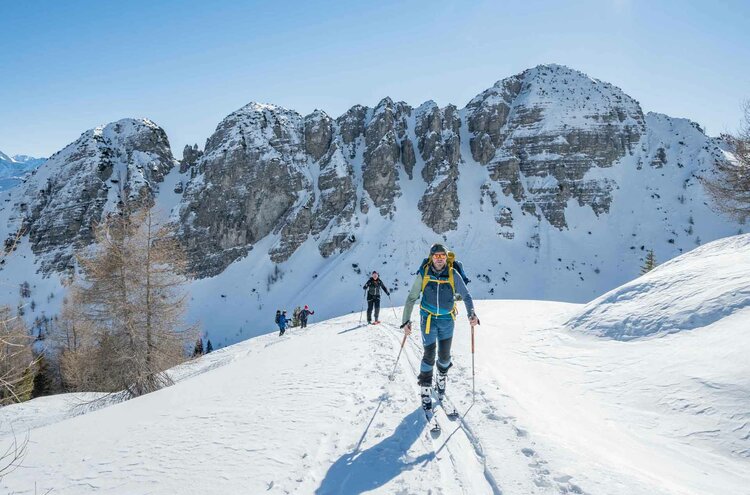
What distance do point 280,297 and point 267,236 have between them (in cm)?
2045

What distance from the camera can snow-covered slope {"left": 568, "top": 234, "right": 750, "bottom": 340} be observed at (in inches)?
298

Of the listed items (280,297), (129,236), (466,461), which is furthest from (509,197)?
(466,461)

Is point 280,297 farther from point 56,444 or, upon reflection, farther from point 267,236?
point 56,444

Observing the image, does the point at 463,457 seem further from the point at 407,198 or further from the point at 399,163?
the point at 399,163

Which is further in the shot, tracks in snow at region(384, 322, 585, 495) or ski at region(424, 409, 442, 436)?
ski at region(424, 409, 442, 436)

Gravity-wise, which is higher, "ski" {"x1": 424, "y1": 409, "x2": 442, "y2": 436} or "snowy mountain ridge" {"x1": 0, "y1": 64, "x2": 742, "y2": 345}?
"snowy mountain ridge" {"x1": 0, "y1": 64, "x2": 742, "y2": 345}

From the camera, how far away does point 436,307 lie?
620 centimetres

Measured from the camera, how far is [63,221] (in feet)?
295

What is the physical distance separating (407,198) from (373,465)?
257 ft

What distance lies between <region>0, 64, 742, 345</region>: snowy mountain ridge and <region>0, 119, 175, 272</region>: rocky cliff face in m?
0.50

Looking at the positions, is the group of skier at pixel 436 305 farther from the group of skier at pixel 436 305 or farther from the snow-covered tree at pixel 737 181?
the snow-covered tree at pixel 737 181

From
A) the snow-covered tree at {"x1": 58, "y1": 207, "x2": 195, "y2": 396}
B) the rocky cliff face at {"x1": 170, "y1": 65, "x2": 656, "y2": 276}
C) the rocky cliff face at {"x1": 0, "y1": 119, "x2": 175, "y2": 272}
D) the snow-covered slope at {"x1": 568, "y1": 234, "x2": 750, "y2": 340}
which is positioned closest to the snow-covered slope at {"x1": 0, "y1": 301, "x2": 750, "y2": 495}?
the snow-covered slope at {"x1": 568, "y1": 234, "x2": 750, "y2": 340}

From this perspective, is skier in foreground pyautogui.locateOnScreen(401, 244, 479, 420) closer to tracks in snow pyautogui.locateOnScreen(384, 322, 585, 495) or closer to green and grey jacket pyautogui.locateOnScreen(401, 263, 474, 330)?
green and grey jacket pyautogui.locateOnScreen(401, 263, 474, 330)

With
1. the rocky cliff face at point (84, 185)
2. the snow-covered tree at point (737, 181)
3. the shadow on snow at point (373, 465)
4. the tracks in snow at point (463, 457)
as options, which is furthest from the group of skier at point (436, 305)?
the rocky cliff face at point (84, 185)
